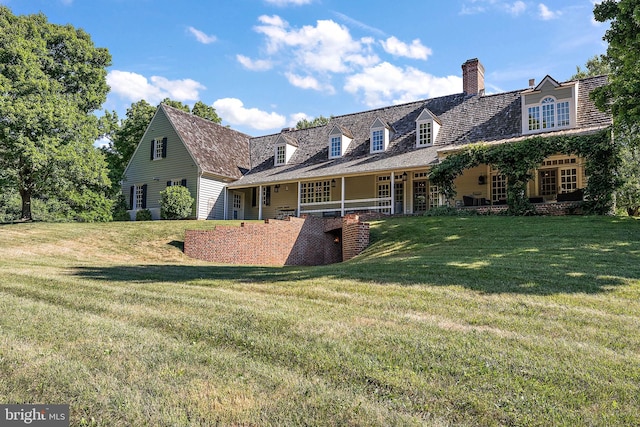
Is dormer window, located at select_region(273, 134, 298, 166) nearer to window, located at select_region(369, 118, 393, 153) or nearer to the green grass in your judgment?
window, located at select_region(369, 118, 393, 153)

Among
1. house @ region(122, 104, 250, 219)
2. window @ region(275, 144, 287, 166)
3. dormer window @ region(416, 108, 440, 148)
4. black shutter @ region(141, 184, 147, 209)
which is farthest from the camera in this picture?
black shutter @ region(141, 184, 147, 209)

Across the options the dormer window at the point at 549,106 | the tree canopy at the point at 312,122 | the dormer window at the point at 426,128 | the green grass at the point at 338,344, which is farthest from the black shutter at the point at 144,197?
the tree canopy at the point at 312,122

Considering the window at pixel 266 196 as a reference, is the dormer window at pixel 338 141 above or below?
above

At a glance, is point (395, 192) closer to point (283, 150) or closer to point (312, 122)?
point (283, 150)

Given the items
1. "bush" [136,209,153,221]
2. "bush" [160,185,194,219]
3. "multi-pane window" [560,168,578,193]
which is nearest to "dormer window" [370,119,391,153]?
"multi-pane window" [560,168,578,193]

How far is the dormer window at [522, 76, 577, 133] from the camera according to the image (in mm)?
18703

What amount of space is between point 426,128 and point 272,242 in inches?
423

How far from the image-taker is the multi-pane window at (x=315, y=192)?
2469cm

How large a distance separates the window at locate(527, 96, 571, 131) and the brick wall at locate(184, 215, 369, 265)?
974 cm

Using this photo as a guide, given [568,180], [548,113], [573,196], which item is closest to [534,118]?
[548,113]

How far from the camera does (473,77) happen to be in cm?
2336

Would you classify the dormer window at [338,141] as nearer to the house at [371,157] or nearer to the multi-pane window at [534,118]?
the house at [371,157]

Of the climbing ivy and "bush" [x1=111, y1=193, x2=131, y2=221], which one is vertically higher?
the climbing ivy

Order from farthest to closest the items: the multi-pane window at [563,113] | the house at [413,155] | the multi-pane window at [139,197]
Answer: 1. the multi-pane window at [139,197]
2. the house at [413,155]
3. the multi-pane window at [563,113]
